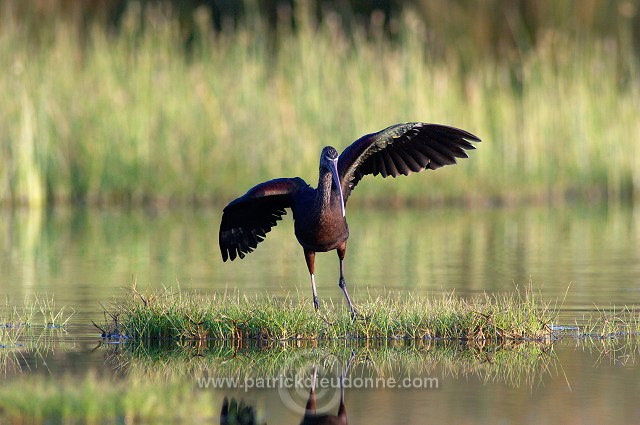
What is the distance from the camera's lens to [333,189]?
8828mm

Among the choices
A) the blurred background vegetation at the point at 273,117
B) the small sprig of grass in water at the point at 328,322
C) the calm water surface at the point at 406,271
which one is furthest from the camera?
the blurred background vegetation at the point at 273,117

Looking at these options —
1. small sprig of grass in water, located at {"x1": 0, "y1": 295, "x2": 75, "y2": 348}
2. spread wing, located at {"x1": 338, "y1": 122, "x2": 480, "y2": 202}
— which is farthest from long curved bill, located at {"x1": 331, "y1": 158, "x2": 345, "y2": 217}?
small sprig of grass in water, located at {"x1": 0, "y1": 295, "x2": 75, "y2": 348}

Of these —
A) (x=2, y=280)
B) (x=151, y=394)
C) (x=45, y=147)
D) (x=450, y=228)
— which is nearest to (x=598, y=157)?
(x=450, y=228)

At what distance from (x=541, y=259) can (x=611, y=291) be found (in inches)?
102

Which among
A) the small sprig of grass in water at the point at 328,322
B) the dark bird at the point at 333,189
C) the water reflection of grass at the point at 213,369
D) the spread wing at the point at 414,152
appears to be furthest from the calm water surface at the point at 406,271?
the spread wing at the point at 414,152

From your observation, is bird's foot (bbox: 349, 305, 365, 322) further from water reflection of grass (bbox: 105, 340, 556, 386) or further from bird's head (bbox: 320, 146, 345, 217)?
bird's head (bbox: 320, 146, 345, 217)

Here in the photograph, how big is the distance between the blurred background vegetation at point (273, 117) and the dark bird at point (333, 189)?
8348 millimetres

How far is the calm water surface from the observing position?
21.6 feet

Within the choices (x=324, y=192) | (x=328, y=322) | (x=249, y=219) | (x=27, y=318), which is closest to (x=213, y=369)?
(x=328, y=322)

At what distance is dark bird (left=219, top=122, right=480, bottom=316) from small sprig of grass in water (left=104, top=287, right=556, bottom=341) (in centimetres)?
38

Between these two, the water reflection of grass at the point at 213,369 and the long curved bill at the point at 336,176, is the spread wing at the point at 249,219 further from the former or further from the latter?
the water reflection of grass at the point at 213,369

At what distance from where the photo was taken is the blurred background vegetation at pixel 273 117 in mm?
18312

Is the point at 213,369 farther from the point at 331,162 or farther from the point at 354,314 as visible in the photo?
the point at 331,162

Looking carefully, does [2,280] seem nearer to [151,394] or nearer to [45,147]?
[151,394]
